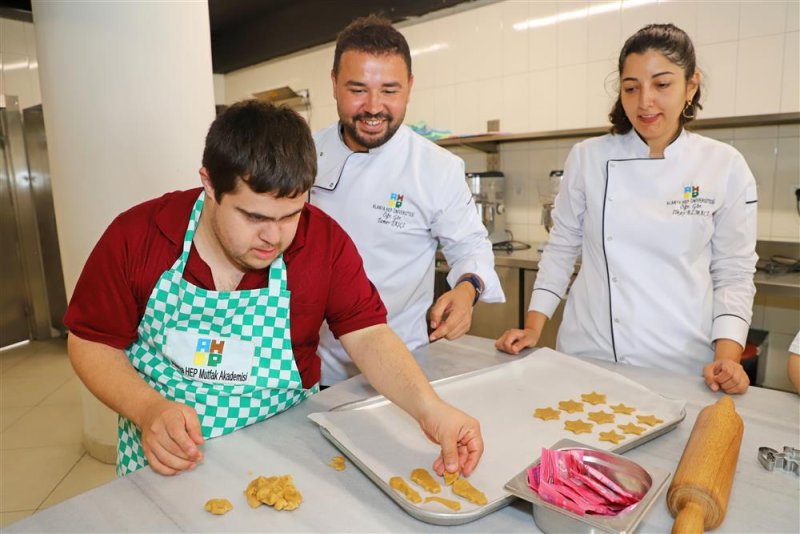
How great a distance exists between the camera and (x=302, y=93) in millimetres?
5070

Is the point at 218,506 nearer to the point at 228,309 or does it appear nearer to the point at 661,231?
the point at 228,309

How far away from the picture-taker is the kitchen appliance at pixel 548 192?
130 inches

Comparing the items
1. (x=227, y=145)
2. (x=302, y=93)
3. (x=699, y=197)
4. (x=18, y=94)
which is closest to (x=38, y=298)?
(x=18, y=94)

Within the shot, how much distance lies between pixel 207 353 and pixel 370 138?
2.67ft

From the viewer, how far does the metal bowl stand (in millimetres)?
679

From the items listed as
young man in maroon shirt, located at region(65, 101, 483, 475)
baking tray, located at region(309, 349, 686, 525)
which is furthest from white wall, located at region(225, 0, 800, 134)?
young man in maroon shirt, located at region(65, 101, 483, 475)

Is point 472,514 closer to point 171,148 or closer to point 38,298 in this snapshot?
point 171,148

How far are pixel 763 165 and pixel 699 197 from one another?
1723 millimetres

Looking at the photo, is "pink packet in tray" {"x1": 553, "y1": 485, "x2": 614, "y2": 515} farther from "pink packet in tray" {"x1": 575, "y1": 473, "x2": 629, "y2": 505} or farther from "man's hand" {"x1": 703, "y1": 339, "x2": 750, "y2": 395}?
"man's hand" {"x1": 703, "y1": 339, "x2": 750, "y2": 395}

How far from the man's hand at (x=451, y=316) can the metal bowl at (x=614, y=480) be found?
54cm

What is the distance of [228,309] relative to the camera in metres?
1.07

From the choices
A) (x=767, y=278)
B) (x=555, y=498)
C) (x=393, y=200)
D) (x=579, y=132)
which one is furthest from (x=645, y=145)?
(x=579, y=132)

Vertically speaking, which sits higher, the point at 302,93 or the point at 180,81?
the point at 302,93

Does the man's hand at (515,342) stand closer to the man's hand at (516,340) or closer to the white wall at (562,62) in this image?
the man's hand at (516,340)
